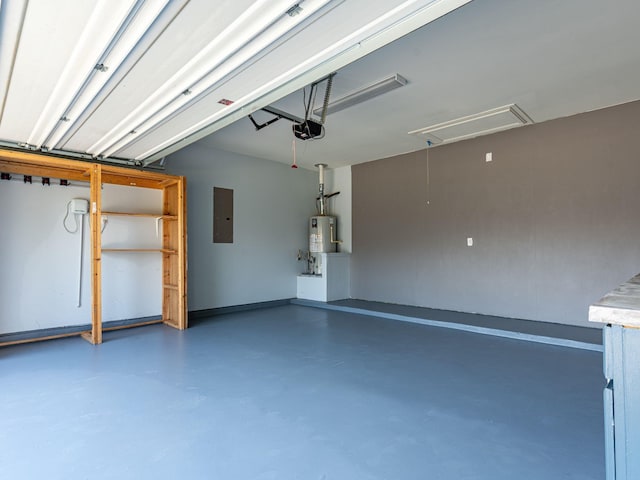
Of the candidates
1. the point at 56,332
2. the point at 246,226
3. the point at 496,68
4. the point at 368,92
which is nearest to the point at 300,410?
the point at 368,92

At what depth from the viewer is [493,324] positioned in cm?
476

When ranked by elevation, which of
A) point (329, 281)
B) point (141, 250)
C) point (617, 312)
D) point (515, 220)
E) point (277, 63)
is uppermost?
point (277, 63)

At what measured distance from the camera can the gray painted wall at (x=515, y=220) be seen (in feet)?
14.4

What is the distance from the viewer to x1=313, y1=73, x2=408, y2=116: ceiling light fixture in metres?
3.60

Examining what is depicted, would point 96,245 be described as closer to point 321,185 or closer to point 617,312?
point 321,185

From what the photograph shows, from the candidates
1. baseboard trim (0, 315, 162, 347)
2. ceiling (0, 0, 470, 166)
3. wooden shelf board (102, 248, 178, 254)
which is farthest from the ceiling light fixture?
baseboard trim (0, 315, 162, 347)

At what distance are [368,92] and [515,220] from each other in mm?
2954

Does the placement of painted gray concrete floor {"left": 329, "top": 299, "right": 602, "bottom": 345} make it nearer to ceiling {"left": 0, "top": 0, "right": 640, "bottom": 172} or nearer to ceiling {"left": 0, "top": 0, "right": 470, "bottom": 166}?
ceiling {"left": 0, "top": 0, "right": 640, "bottom": 172}

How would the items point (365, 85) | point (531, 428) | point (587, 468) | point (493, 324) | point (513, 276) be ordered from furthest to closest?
point (513, 276), point (493, 324), point (365, 85), point (531, 428), point (587, 468)

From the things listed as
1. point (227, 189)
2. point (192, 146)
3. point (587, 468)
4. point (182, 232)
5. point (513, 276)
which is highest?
point (192, 146)

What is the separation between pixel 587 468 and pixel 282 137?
4913 mm

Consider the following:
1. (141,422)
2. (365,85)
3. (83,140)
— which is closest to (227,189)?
(83,140)

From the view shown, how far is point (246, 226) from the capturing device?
6508 mm

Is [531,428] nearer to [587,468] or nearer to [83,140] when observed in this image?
[587,468]
